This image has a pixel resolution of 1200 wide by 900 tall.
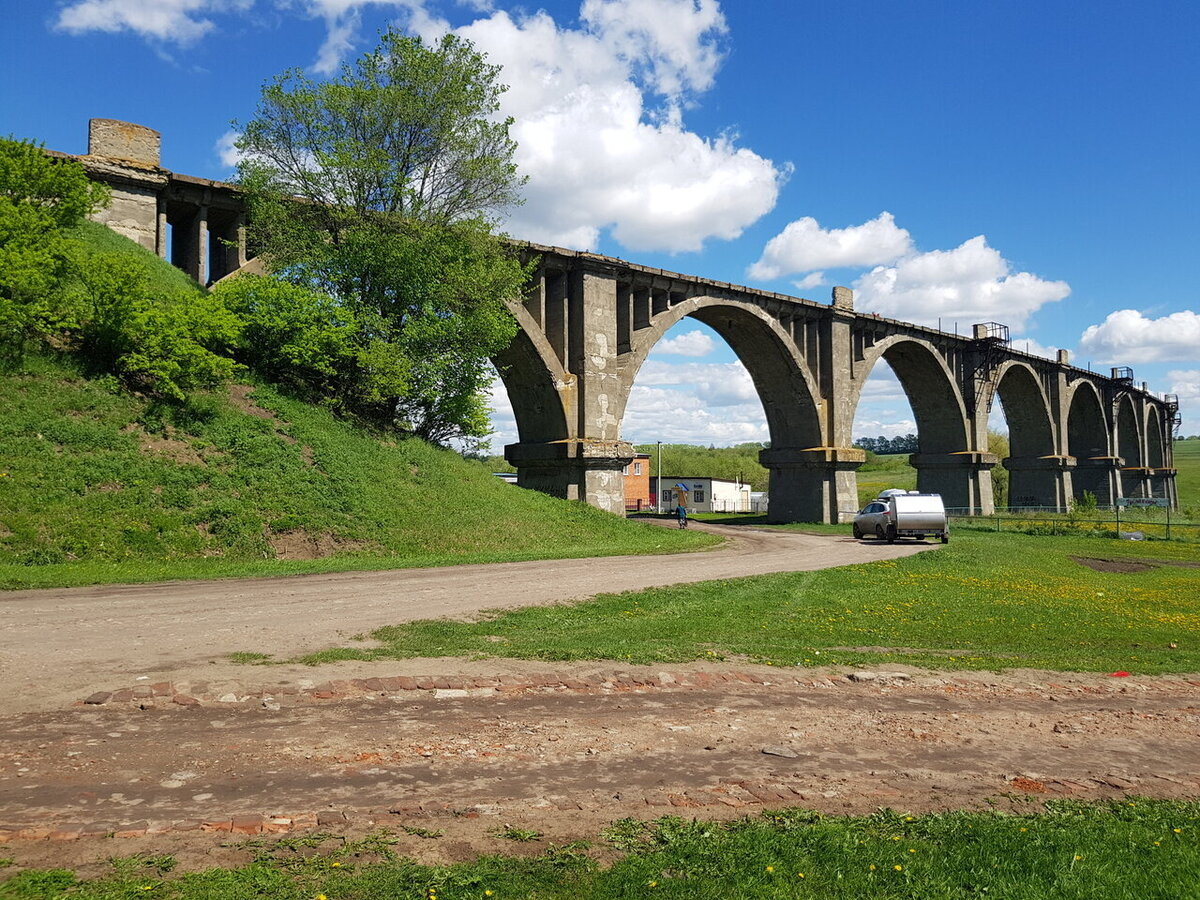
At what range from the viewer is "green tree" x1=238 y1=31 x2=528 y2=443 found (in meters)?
24.8

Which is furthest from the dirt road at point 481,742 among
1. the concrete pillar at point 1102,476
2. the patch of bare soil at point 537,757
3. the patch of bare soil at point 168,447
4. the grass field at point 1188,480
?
the grass field at point 1188,480

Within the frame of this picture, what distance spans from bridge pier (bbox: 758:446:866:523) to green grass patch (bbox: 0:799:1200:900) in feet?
119

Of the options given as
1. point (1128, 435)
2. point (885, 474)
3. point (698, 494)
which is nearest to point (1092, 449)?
point (1128, 435)

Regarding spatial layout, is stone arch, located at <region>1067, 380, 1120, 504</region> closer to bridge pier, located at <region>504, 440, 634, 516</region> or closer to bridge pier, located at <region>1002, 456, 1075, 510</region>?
bridge pier, located at <region>1002, 456, 1075, 510</region>

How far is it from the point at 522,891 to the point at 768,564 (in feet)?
56.1

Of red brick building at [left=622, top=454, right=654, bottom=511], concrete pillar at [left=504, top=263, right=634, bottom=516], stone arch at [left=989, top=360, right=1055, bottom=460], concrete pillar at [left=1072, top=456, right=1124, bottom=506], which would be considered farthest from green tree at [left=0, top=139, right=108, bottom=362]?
concrete pillar at [left=1072, top=456, right=1124, bottom=506]

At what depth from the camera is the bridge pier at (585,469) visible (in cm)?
2939

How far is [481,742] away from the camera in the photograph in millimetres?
5906

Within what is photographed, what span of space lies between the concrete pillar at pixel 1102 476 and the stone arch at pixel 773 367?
151 feet

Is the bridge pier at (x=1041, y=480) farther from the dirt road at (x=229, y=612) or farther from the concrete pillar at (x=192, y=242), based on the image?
the concrete pillar at (x=192, y=242)

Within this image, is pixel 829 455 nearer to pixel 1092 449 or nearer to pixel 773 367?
pixel 773 367

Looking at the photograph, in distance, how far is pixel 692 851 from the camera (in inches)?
167

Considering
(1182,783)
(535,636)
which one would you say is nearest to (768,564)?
(535,636)

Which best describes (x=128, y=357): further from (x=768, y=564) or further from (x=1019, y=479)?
(x=1019, y=479)
